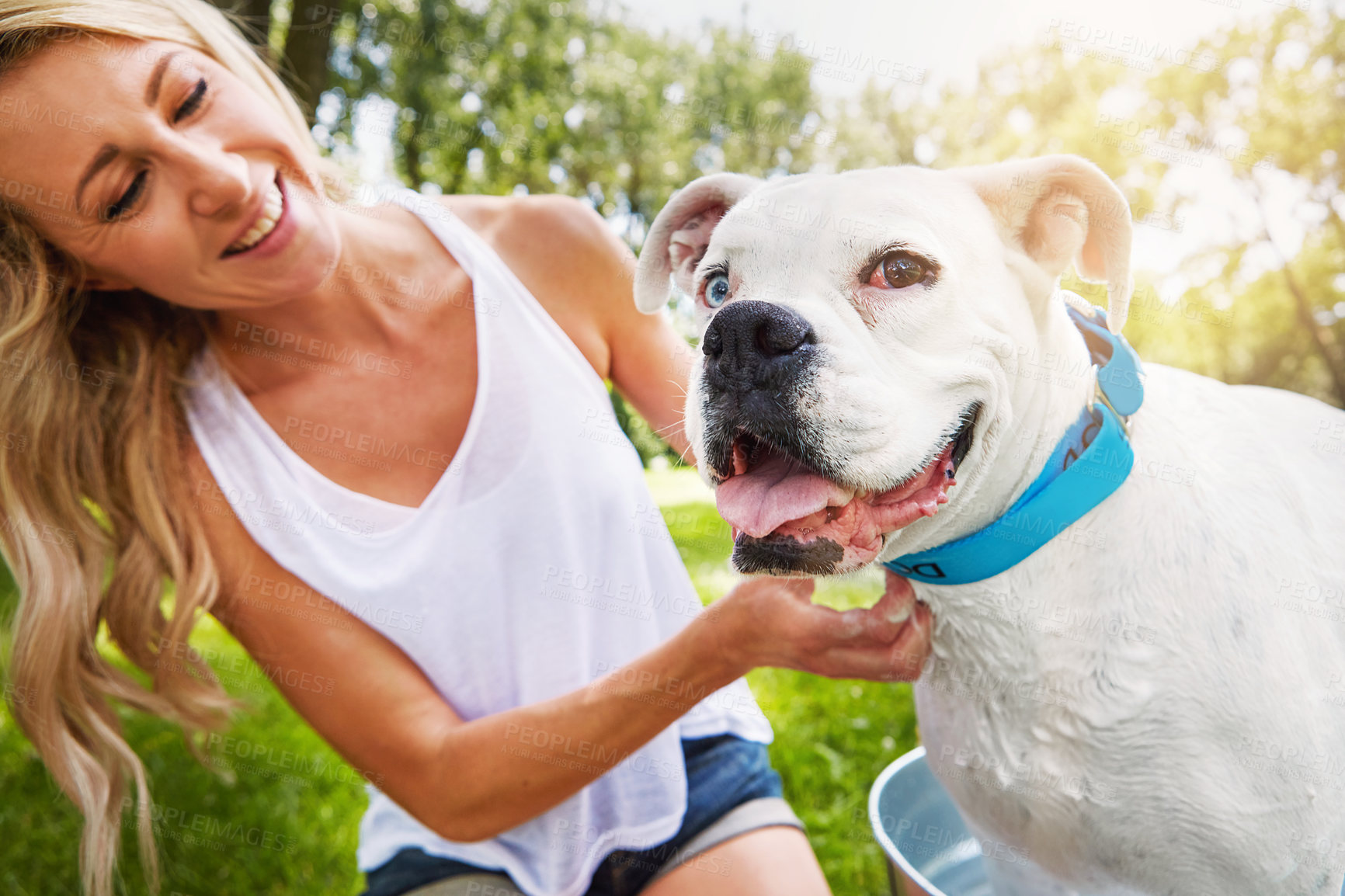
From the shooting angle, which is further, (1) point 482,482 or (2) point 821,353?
(1) point 482,482

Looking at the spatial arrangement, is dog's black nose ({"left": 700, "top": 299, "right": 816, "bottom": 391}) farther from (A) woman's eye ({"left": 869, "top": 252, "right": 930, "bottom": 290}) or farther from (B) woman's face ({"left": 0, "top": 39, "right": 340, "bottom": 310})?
(B) woman's face ({"left": 0, "top": 39, "right": 340, "bottom": 310})

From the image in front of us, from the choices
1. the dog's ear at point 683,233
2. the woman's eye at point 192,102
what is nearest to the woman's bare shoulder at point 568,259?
the dog's ear at point 683,233

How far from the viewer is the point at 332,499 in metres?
2.28

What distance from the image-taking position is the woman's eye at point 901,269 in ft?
5.03

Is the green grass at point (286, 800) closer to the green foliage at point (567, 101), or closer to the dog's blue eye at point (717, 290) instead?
the dog's blue eye at point (717, 290)

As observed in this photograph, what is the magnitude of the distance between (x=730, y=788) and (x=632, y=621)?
1.70 feet

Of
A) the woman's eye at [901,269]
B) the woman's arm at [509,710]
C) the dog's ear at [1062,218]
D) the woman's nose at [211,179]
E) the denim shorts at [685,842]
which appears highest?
the dog's ear at [1062,218]

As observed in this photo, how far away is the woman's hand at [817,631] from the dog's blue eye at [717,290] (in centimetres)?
59

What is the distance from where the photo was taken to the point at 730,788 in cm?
236

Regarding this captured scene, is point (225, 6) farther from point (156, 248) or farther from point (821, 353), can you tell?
point (821, 353)

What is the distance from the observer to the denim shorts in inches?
89.8

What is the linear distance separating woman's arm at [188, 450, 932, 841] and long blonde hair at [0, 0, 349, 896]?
14cm

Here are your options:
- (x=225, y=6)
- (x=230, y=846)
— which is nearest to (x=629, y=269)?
(x=230, y=846)

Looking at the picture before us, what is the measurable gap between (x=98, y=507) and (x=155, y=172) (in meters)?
1.01
